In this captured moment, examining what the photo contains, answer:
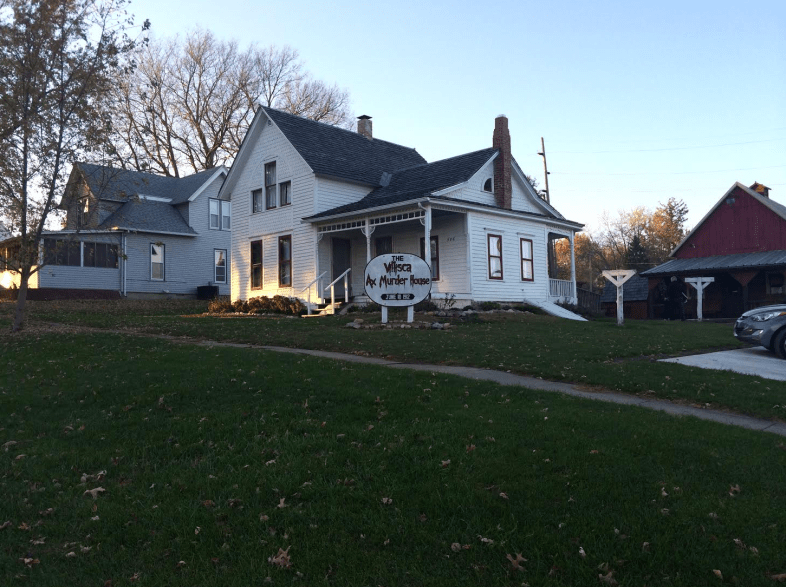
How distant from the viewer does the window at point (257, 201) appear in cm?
2658

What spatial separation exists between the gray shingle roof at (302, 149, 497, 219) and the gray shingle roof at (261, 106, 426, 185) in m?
1.16

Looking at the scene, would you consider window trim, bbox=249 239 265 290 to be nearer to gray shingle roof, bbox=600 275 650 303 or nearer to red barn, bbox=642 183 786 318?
gray shingle roof, bbox=600 275 650 303

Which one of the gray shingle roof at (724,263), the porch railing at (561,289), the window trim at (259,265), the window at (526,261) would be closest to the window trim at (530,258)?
the window at (526,261)

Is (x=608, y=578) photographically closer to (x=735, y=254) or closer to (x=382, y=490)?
(x=382, y=490)

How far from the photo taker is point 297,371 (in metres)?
9.36

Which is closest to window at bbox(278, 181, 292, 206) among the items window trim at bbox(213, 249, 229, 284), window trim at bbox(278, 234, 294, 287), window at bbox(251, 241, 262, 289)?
window trim at bbox(278, 234, 294, 287)

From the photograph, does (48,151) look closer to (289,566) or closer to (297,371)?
(297,371)

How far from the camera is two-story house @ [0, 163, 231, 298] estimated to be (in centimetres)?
3017

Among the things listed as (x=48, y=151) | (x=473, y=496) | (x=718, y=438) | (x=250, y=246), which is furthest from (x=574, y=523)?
(x=250, y=246)

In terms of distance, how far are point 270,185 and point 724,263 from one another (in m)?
21.5

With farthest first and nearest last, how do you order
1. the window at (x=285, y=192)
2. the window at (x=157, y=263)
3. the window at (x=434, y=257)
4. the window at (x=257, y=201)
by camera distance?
1. the window at (x=157, y=263)
2. the window at (x=257, y=201)
3. the window at (x=285, y=192)
4. the window at (x=434, y=257)

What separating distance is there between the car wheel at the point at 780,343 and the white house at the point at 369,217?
10.2m

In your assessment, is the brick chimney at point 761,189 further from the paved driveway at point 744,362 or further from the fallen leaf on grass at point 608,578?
the fallen leaf on grass at point 608,578

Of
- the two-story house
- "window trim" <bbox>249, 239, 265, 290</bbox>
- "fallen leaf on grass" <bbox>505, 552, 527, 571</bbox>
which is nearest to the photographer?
"fallen leaf on grass" <bbox>505, 552, 527, 571</bbox>
